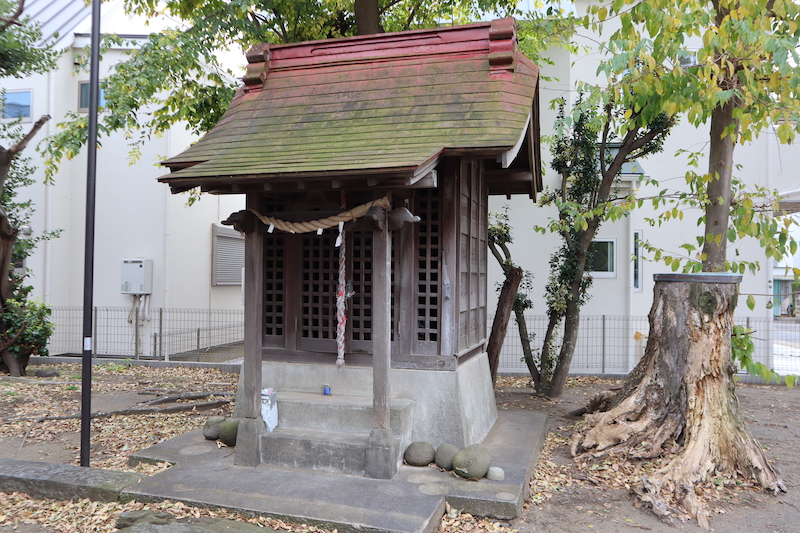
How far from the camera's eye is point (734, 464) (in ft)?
21.6

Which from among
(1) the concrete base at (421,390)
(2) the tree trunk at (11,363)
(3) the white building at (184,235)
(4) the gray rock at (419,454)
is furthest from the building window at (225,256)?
(4) the gray rock at (419,454)

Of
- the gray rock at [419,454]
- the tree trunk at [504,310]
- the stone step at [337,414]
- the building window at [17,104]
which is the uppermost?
the building window at [17,104]

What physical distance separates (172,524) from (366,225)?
123 inches

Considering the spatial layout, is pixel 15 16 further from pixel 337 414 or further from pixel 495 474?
pixel 495 474

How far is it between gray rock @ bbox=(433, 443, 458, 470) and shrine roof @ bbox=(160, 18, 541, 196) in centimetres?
283


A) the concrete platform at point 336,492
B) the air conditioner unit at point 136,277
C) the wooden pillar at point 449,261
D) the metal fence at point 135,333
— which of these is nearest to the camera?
the concrete platform at point 336,492

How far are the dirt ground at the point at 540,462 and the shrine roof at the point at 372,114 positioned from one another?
127 inches

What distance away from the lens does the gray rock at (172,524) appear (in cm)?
490

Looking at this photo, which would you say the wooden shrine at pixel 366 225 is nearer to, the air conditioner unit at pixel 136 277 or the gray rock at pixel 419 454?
the gray rock at pixel 419 454

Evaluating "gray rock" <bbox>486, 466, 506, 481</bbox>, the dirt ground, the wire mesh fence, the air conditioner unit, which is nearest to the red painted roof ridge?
"gray rock" <bbox>486, 466, 506, 481</bbox>

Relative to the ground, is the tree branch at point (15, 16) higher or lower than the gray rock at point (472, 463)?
higher

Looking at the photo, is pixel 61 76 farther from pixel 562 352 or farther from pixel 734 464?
pixel 734 464

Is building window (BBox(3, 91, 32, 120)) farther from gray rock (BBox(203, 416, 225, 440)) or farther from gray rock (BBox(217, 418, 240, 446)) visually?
gray rock (BBox(217, 418, 240, 446))

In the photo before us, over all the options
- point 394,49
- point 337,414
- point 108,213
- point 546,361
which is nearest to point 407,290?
point 337,414
